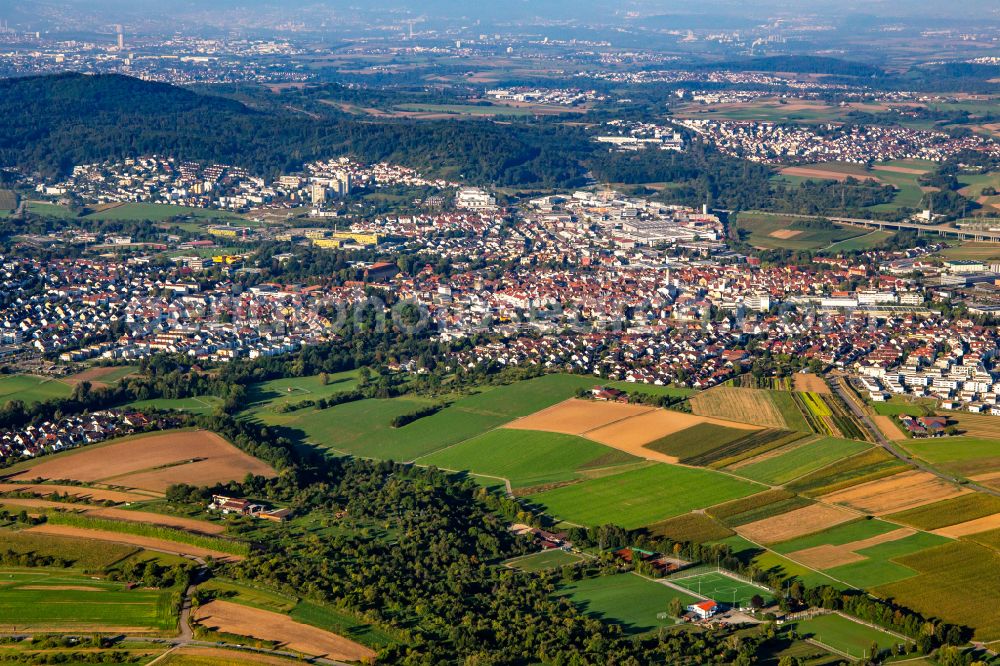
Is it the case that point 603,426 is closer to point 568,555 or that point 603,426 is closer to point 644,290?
point 568,555

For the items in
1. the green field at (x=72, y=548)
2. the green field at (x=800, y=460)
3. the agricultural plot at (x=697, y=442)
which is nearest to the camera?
the green field at (x=72, y=548)

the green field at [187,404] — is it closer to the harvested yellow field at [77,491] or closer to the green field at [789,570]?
the harvested yellow field at [77,491]

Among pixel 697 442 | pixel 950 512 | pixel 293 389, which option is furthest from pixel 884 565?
pixel 293 389

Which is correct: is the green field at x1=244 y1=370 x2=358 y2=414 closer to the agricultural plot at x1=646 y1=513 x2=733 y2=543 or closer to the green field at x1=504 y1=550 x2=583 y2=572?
the green field at x1=504 y1=550 x2=583 y2=572

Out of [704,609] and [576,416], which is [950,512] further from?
[576,416]

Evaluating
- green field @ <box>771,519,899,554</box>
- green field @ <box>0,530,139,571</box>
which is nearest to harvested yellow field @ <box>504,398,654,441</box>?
green field @ <box>771,519,899,554</box>

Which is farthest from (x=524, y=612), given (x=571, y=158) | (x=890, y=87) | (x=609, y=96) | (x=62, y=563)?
(x=890, y=87)

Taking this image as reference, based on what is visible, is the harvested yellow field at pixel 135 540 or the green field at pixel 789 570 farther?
the harvested yellow field at pixel 135 540

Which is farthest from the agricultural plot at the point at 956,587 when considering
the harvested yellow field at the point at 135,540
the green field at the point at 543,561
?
the harvested yellow field at the point at 135,540
